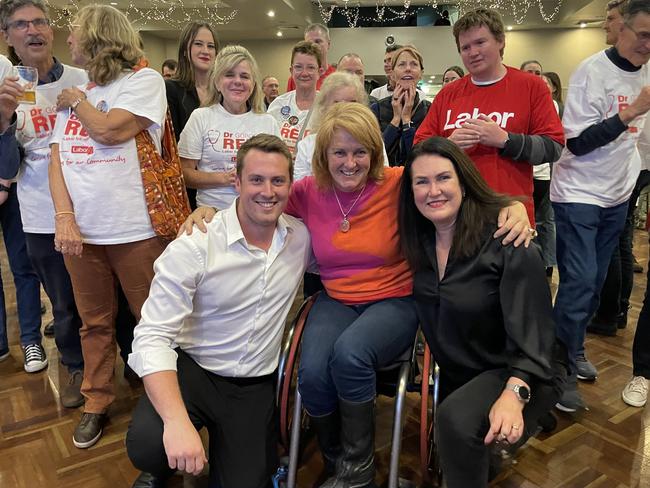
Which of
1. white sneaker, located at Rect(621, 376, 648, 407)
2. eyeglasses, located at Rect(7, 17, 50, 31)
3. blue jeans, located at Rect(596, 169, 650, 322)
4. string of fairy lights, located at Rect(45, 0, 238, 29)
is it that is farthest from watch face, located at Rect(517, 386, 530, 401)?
string of fairy lights, located at Rect(45, 0, 238, 29)

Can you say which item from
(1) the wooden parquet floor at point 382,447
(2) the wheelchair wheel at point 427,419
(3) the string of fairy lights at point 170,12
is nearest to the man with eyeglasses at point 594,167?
(1) the wooden parquet floor at point 382,447

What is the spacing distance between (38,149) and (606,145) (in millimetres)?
2649

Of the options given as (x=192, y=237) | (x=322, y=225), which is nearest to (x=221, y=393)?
(x=192, y=237)

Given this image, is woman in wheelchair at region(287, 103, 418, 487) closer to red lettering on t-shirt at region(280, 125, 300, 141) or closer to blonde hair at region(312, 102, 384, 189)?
blonde hair at region(312, 102, 384, 189)

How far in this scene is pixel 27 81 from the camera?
1.97m

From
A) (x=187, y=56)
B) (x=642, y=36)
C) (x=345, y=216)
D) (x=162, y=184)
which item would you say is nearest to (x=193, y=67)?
(x=187, y=56)

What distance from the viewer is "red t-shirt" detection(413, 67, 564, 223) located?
184cm

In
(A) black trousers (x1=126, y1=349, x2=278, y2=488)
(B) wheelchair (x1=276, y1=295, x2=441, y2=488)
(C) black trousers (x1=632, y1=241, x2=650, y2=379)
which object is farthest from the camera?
(C) black trousers (x1=632, y1=241, x2=650, y2=379)

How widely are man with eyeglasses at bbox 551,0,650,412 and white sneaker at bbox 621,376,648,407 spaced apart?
224 millimetres

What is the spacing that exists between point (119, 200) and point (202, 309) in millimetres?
599

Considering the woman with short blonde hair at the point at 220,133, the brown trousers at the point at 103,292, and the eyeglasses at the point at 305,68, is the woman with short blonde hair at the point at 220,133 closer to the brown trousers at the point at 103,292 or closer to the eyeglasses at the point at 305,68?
the brown trousers at the point at 103,292

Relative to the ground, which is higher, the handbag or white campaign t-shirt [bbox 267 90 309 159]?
white campaign t-shirt [bbox 267 90 309 159]

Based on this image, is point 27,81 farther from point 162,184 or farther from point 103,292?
point 103,292

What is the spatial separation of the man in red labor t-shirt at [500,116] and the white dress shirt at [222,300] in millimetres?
779
